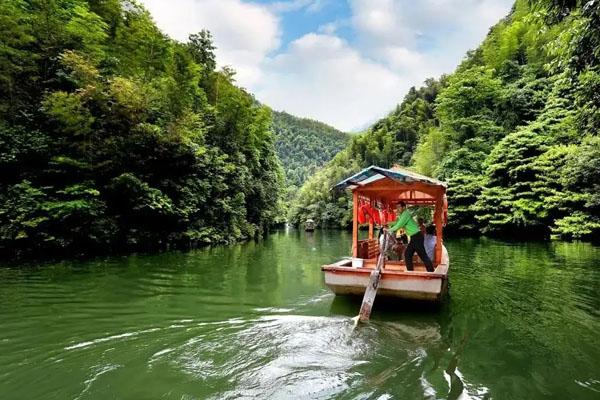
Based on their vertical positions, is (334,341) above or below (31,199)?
below

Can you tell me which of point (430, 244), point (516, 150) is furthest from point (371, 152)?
point (430, 244)

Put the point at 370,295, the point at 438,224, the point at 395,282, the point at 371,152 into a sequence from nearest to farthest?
the point at 370,295 → the point at 395,282 → the point at 438,224 → the point at 371,152

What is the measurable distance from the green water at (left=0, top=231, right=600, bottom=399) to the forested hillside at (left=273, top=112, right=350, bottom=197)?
4503 inches

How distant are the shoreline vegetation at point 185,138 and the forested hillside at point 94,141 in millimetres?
63

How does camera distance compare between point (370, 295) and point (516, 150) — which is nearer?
point (370, 295)

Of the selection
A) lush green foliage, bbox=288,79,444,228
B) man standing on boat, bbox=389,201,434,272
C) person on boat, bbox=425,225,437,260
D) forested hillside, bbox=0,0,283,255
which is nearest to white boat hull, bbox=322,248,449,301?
man standing on boat, bbox=389,201,434,272

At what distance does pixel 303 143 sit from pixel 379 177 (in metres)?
134

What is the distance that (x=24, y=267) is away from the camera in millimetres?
12695

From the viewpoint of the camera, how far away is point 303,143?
14150cm

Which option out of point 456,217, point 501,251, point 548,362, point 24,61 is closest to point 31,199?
point 24,61

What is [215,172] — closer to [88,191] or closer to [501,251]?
[88,191]

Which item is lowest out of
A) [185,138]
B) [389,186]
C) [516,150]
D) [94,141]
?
[389,186]

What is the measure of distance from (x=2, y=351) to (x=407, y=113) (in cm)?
7034

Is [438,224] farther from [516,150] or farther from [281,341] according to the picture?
[516,150]
